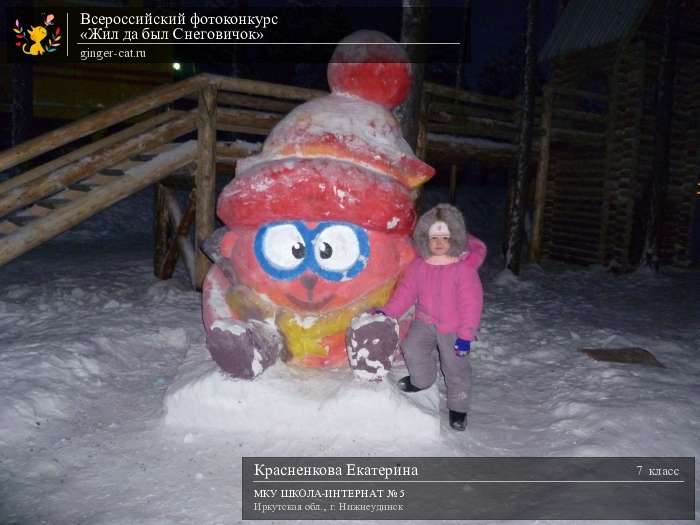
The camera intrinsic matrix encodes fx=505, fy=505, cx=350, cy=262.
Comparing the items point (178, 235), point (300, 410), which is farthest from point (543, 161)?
point (300, 410)

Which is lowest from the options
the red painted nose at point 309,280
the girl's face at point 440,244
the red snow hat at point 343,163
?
the red painted nose at point 309,280

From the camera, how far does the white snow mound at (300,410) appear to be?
3.11 m

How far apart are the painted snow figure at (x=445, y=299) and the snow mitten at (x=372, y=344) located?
23cm

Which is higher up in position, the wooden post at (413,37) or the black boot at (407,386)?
the wooden post at (413,37)

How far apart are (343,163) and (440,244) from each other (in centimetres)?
84

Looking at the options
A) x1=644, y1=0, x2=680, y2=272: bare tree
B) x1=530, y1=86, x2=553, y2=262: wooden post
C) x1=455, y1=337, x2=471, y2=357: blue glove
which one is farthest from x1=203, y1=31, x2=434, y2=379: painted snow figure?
x1=644, y1=0, x2=680, y2=272: bare tree

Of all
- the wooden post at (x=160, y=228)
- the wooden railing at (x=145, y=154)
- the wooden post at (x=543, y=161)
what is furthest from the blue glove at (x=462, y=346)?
the wooden post at (x=543, y=161)

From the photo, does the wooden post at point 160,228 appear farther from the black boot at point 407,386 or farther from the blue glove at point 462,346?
the blue glove at point 462,346

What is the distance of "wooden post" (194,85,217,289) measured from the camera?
5.60 m

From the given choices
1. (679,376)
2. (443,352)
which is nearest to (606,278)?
(679,376)

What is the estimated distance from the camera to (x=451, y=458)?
116 inches

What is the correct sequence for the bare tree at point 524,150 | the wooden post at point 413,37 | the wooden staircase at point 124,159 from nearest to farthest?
the wooden staircase at point 124,159 < the wooden post at point 413,37 < the bare tree at point 524,150

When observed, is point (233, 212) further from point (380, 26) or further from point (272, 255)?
point (380, 26)

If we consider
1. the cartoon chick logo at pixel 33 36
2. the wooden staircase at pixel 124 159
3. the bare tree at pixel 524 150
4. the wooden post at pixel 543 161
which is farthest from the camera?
the wooden post at pixel 543 161
